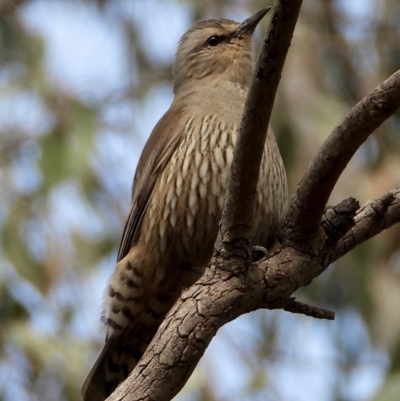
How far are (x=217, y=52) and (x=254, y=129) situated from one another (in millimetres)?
1775

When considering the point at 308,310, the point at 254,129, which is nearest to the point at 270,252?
the point at 308,310

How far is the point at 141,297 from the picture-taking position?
142 inches

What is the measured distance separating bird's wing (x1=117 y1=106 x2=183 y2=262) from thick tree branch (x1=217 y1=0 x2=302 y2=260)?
0.95 metres

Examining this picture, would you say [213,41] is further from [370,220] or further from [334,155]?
[334,155]

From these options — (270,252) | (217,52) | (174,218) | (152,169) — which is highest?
(217,52)

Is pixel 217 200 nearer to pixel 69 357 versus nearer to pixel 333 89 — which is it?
pixel 69 357

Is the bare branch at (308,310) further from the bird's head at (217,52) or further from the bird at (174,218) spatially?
the bird's head at (217,52)

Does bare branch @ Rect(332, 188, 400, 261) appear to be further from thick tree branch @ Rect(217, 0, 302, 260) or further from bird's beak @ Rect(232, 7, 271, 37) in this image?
bird's beak @ Rect(232, 7, 271, 37)

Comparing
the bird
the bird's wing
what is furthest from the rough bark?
the bird's wing

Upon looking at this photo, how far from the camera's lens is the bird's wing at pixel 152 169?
3.68 metres

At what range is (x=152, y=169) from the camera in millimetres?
3750

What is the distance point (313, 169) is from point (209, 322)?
578mm

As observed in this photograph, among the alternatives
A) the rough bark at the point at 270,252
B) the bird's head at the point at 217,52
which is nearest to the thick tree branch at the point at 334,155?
the rough bark at the point at 270,252

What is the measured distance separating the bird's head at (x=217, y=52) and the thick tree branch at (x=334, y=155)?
1.36m
